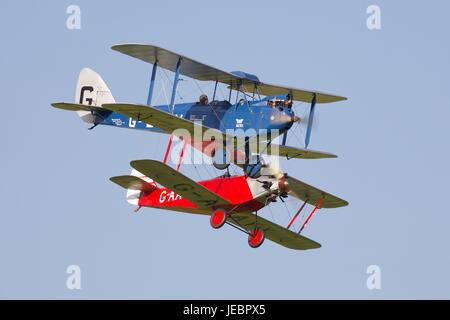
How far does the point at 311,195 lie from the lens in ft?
111

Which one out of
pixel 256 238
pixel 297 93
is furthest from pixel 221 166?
pixel 297 93

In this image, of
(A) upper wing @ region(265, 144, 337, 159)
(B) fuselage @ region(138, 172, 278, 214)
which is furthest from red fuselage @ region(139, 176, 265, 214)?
(A) upper wing @ region(265, 144, 337, 159)

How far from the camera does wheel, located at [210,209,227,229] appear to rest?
31578 millimetres

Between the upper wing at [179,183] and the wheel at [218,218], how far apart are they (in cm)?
25

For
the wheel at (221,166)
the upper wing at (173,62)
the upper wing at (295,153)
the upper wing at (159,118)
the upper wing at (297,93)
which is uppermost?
the upper wing at (173,62)

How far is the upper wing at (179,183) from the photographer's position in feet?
101

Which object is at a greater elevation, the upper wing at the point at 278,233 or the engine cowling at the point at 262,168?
the engine cowling at the point at 262,168

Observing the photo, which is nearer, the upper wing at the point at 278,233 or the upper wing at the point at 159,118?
the upper wing at the point at 159,118

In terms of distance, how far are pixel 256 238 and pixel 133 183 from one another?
3.49 meters

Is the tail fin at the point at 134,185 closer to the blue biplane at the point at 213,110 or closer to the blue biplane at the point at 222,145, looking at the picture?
the blue biplane at the point at 222,145

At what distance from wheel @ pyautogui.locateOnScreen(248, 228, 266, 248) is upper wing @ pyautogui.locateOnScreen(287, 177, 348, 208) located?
133 cm

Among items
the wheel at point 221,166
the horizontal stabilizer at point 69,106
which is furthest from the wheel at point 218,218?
the horizontal stabilizer at point 69,106

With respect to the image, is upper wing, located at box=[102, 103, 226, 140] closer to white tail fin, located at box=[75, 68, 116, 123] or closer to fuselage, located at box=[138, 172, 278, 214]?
fuselage, located at box=[138, 172, 278, 214]

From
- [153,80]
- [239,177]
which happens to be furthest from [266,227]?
[153,80]
